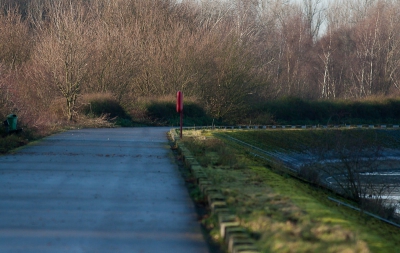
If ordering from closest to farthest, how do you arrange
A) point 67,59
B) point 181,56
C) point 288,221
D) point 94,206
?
point 288,221
point 94,206
point 67,59
point 181,56

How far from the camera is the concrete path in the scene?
23.5ft

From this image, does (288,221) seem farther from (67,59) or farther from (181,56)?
(181,56)

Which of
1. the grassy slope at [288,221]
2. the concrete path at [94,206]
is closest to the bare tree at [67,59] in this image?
the concrete path at [94,206]

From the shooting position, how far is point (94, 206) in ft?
30.5

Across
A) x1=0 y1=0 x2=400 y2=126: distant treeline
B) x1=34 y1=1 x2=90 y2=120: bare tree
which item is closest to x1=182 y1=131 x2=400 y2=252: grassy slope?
x1=0 y1=0 x2=400 y2=126: distant treeline

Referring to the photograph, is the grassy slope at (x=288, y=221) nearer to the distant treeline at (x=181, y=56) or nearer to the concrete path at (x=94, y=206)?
the concrete path at (x=94, y=206)

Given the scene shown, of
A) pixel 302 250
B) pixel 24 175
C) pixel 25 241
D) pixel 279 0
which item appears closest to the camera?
pixel 302 250

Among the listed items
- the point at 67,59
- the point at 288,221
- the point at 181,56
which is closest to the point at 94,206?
the point at 288,221

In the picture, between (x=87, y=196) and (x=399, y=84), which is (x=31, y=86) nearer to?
(x=87, y=196)

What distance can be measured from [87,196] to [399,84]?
2271 inches

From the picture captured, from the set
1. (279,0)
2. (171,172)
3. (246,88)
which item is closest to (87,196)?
(171,172)

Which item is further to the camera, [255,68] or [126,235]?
[255,68]

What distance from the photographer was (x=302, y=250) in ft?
20.9

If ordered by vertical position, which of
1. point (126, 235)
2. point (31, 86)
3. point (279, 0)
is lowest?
point (126, 235)
